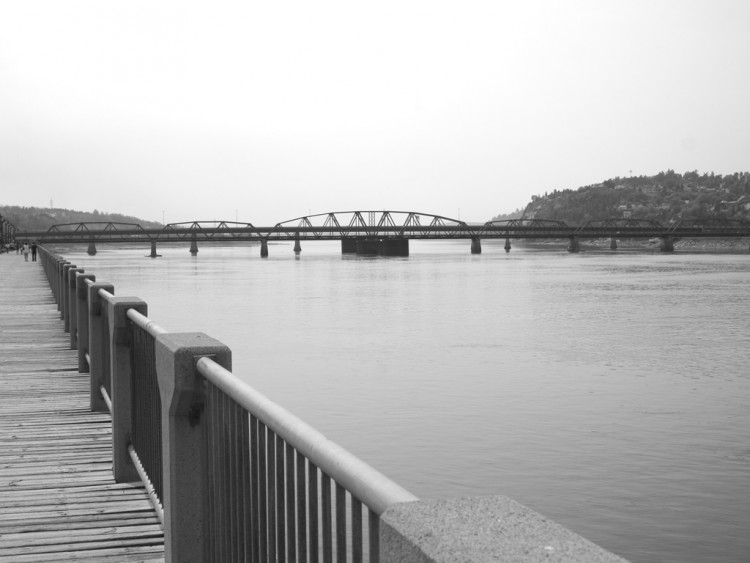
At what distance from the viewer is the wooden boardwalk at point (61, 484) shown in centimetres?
687

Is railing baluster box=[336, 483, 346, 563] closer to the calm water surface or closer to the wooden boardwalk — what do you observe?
the wooden boardwalk

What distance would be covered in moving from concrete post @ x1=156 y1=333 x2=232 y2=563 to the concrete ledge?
3.00m

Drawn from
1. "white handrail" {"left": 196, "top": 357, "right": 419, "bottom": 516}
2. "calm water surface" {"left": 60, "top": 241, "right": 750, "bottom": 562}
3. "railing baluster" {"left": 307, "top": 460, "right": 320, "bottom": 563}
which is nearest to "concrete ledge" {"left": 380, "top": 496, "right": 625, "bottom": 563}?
"white handrail" {"left": 196, "top": 357, "right": 419, "bottom": 516}

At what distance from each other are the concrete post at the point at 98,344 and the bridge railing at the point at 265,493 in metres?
3.48

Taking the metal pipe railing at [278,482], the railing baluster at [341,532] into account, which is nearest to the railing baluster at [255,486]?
the metal pipe railing at [278,482]

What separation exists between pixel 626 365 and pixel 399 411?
1221 cm

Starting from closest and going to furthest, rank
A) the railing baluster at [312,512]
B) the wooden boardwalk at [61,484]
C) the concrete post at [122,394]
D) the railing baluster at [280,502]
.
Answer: the railing baluster at [312,512], the railing baluster at [280,502], the wooden boardwalk at [61,484], the concrete post at [122,394]

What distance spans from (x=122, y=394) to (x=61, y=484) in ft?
3.28

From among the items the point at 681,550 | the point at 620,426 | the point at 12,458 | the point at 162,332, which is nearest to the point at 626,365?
the point at 620,426

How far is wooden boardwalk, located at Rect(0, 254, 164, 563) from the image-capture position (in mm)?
6871

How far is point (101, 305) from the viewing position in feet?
39.0

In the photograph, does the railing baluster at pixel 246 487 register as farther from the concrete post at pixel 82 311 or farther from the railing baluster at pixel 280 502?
the concrete post at pixel 82 311

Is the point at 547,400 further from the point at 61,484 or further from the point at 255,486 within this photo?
the point at 255,486

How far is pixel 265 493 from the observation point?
162 inches
